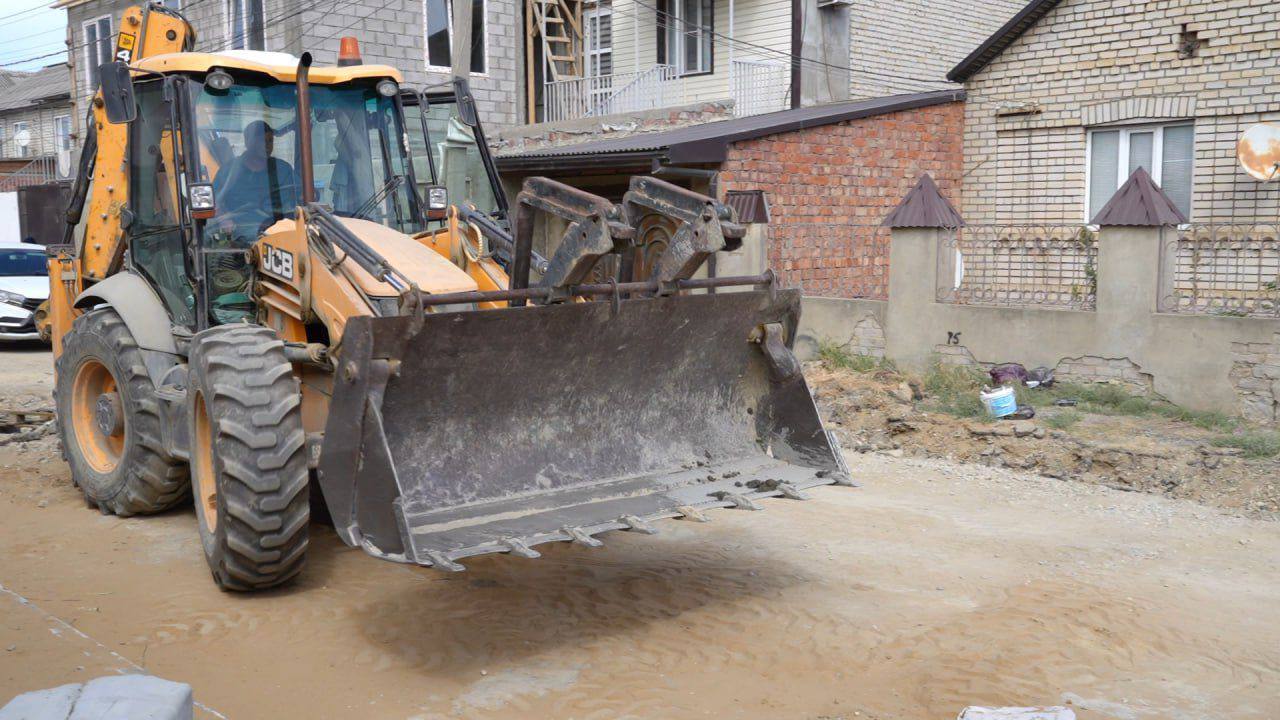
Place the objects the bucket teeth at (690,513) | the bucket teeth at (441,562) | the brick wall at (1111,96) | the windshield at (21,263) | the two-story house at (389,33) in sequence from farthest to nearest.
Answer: the two-story house at (389,33) < the windshield at (21,263) < the brick wall at (1111,96) < the bucket teeth at (690,513) < the bucket teeth at (441,562)

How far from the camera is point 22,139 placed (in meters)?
34.6

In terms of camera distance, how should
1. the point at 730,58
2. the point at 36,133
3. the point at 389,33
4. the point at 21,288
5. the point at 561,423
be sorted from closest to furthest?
the point at 561,423 → the point at 21,288 → the point at 730,58 → the point at 389,33 → the point at 36,133

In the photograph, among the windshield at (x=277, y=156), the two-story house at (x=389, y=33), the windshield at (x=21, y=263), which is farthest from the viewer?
the two-story house at (x=389, y=33)

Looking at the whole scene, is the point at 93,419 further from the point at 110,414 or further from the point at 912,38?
the point at 912,38

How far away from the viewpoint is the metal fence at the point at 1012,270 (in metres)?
10.8

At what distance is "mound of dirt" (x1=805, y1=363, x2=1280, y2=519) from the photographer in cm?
837

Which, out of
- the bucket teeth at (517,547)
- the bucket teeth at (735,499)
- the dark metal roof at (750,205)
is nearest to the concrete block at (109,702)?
the bucket teeth at (517,547)

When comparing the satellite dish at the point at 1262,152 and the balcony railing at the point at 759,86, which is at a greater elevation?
the balcony railing at the point at 759,86

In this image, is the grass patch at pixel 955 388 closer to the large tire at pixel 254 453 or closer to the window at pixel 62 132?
the large tire at pixel 254 453

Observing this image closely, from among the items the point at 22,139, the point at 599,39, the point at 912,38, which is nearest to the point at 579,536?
the point at 912,38

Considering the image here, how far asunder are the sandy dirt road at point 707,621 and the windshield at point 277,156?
204 centimetres

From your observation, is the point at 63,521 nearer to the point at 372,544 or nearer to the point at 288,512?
the point at 288,512

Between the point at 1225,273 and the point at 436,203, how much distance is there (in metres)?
6.77

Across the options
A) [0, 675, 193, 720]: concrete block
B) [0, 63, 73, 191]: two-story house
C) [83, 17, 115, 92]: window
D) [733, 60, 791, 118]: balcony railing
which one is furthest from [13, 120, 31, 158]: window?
[0, 675, 193, 720]: concrete block
